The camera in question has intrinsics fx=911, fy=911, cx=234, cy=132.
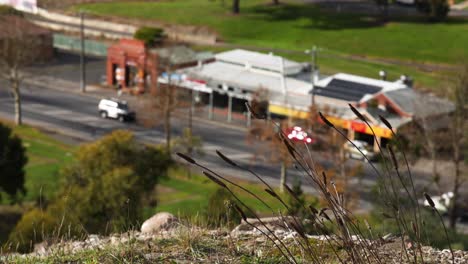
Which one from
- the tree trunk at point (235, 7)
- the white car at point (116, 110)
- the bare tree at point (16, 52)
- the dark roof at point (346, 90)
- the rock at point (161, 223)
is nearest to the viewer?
the rock at point (161, 223)

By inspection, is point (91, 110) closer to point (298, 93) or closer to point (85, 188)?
point (298, 93)

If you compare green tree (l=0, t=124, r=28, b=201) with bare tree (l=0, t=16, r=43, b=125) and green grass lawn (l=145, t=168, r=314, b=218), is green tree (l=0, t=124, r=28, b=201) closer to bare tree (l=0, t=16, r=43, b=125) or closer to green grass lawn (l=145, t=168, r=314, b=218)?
green grass lawn (l=145, t=168, r=314, b=218)

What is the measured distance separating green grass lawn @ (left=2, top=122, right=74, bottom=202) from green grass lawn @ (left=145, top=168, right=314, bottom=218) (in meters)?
5.78

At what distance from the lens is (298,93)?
62.3 metres

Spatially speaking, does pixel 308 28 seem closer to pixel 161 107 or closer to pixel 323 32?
pixel 323 32

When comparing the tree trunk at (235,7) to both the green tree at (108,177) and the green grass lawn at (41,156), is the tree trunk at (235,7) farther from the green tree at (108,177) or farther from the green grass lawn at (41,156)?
the green tree at (108,177)

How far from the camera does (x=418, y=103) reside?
56.6m

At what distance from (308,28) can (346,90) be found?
29.1 metres

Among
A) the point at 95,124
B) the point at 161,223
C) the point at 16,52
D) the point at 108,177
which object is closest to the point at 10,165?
the point at 108,177

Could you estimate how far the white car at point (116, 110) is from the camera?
61.6 meters

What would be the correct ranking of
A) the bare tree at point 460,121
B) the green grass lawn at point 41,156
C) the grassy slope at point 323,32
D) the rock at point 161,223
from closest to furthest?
the rock at point 161,223, the bare tree at point 460,121, the green grass lawn at point 41,156, the grassy slope at point 323,32

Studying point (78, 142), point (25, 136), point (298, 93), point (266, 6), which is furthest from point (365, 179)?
point (266, 6)

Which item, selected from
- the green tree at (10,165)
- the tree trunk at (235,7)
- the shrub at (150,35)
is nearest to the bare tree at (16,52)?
the shrub at (150,35)

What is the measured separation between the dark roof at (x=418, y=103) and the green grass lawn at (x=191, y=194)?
13002 mm
